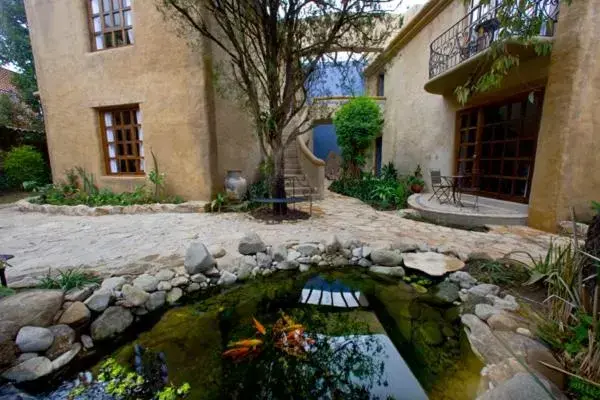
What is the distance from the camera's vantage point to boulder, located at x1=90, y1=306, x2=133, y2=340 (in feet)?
7.45

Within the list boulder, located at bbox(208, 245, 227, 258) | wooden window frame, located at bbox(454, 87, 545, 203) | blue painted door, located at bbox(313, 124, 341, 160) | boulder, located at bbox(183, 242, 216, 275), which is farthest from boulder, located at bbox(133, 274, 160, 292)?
blue painted door, located at bbox(313, 124, 341, 160)

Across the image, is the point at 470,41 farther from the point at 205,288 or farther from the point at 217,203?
the point at 205,288

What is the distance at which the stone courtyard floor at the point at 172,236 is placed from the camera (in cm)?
329

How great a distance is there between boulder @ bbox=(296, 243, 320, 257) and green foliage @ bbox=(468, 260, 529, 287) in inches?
73.1

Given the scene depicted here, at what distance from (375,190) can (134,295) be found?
596cm

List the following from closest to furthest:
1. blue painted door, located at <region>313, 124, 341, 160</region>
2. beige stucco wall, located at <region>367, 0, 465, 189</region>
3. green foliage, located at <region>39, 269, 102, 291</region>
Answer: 1. green foliage, located at <region>39, 269, 102, 291</region>
2. beige stucco wall, located at <region>367, 0, 465, 189</region>
3. blue painted door, located at <region>313, 124, 341, 160</region>

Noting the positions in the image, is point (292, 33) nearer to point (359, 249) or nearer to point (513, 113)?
point (359, 249)

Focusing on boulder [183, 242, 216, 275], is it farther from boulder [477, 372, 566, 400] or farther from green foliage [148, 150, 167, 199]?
green foliage [148, 150, 167, 199]

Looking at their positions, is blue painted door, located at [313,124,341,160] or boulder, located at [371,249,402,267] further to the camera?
blue painted door, located at [313,124,341,160]

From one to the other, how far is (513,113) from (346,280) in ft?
16.6

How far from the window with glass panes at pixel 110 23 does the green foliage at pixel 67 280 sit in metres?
5.67

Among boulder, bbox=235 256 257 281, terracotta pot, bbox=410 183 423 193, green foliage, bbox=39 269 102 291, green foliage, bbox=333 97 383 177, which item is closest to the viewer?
green foliage, bbox=39 269 102 291

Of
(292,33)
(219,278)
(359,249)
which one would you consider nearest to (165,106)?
(292,33)

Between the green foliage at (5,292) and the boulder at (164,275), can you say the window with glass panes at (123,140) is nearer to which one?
the boulder at (164,275)
